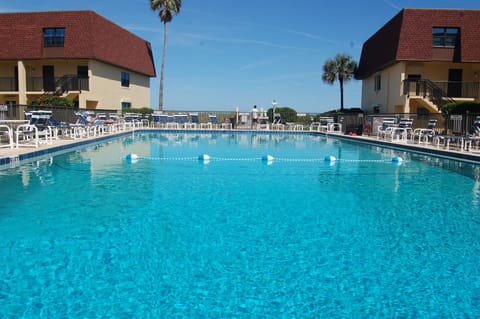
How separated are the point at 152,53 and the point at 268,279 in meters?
36.5

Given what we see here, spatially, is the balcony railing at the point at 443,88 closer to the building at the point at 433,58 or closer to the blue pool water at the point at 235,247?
the building at the point at 433,58

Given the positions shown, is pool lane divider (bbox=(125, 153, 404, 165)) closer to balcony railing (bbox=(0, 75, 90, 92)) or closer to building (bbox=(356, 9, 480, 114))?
building (bbox=(356, 9, 480, 114))

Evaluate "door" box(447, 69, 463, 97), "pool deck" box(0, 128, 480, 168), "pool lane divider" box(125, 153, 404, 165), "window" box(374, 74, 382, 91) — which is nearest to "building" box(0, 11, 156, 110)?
"pool deck" box(0, 128, 480, 168)

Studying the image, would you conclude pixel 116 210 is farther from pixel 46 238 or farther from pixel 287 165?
pixel 287 165

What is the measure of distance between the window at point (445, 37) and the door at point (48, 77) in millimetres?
23645

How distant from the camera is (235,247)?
4.28 m

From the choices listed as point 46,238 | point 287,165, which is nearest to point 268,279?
point 46,238

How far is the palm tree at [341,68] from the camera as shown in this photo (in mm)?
36094

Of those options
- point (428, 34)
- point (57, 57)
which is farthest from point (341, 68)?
point (57, 57)

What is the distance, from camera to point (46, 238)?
445 cm

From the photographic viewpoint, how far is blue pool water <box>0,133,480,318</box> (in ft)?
10.2

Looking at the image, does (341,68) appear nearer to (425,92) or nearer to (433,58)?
(433,58)

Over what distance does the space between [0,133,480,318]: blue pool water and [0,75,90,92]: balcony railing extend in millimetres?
18459

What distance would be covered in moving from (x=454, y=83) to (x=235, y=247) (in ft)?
77.1
